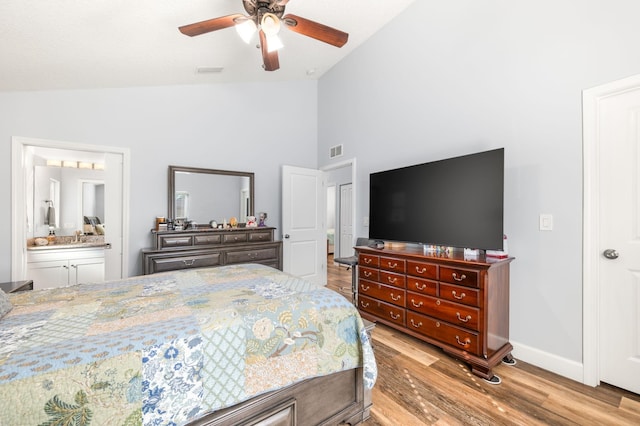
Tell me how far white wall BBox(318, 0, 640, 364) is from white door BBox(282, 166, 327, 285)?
6.11 ft

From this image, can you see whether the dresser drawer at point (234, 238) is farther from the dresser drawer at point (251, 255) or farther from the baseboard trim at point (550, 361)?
the baseboard trim at point (550, 361)

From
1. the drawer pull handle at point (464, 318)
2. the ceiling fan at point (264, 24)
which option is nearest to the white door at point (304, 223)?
the ceiling fan at point (264, 24)

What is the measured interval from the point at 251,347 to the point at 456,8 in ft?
11.6

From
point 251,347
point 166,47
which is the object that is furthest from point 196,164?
point 251,347

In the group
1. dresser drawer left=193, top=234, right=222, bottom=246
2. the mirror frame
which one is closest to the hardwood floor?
dresser drawer left=193, top=234, right=222, bottom=246

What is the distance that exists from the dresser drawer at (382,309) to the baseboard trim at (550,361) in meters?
0.95

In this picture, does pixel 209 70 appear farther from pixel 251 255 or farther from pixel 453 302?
pixel 453 302

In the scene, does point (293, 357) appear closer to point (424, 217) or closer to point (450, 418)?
point (450, 418)

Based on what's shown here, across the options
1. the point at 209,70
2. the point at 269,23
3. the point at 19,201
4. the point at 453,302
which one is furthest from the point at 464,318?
the point at 19,201

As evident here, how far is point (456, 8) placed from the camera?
9.09 feet

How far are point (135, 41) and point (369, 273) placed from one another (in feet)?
10.4

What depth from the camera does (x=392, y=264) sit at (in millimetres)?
2752

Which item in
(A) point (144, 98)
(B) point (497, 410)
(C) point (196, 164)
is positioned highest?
(A) point (144, 98)

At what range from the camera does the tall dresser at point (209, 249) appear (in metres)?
3.24
